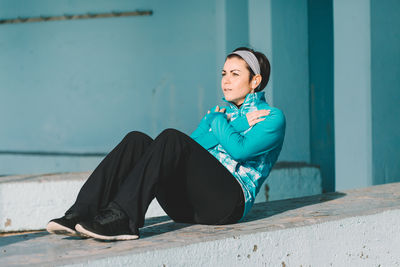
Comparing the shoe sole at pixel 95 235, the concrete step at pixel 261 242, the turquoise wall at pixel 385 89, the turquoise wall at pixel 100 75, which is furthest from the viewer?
the turquoise wall at pixel 100 75

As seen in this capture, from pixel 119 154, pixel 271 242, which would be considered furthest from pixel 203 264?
pixel 119 154

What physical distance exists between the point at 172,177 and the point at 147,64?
4.15 metres

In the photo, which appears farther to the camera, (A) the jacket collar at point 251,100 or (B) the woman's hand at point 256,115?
(A) the jacket collar at point 251,100

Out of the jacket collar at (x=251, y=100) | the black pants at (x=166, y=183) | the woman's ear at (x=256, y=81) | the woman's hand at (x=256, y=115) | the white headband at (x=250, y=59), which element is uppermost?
the white headband at (x=250, y=59)

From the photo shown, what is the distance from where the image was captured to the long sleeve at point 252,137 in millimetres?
2742

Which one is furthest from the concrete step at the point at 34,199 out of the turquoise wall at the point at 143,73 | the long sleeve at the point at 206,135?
the long sleeve at the point at 206,135

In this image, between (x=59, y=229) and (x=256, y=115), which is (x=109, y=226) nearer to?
(x=59, y=229)

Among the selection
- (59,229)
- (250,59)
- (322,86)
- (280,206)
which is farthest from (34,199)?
(322,86)

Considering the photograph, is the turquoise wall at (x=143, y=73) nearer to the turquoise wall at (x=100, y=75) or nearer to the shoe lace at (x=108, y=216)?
the turquoise wall at (x=100, y=75)

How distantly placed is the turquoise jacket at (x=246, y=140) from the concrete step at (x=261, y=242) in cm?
24

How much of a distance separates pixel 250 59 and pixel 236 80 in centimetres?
13

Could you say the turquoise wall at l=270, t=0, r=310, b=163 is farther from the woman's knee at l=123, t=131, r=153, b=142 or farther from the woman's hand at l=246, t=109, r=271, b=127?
the woman's knee at l=123, t=131, r=153, b=142

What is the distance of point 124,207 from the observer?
2469 mm

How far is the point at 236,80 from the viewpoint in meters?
2.94
